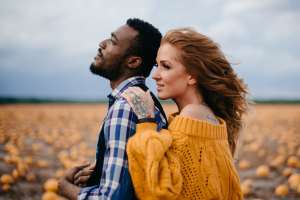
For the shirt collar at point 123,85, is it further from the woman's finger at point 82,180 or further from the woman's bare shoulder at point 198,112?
the woman's finger at point 82,180

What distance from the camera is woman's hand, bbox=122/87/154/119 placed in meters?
2.38

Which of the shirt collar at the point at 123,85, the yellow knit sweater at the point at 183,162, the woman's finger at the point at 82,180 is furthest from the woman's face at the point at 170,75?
the woman's finger at the point at 82,180

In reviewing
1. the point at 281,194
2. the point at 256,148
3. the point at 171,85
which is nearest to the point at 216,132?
the point at 171,85

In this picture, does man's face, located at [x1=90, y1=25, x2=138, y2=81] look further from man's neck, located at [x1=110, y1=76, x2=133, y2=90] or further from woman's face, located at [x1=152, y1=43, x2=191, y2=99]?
woman's face, located at [x1=152, y1=43, x2=191, y2=99]

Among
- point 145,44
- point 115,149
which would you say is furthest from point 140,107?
point 145,44

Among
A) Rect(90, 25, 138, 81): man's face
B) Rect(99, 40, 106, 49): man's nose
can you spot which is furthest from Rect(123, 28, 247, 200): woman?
Rect(99, 40, 106, 49): man's nose

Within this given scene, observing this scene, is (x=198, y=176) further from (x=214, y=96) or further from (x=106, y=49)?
(x=106, y=49)

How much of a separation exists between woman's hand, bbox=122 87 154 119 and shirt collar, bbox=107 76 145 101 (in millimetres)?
154

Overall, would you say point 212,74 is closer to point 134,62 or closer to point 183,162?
point 134,62

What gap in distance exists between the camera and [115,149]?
229 centimetres

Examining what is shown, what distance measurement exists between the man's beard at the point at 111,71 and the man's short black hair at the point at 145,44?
127 mm

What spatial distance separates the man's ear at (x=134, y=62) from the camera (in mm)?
2768

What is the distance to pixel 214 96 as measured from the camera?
284 centimetres

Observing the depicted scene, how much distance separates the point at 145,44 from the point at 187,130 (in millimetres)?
757
